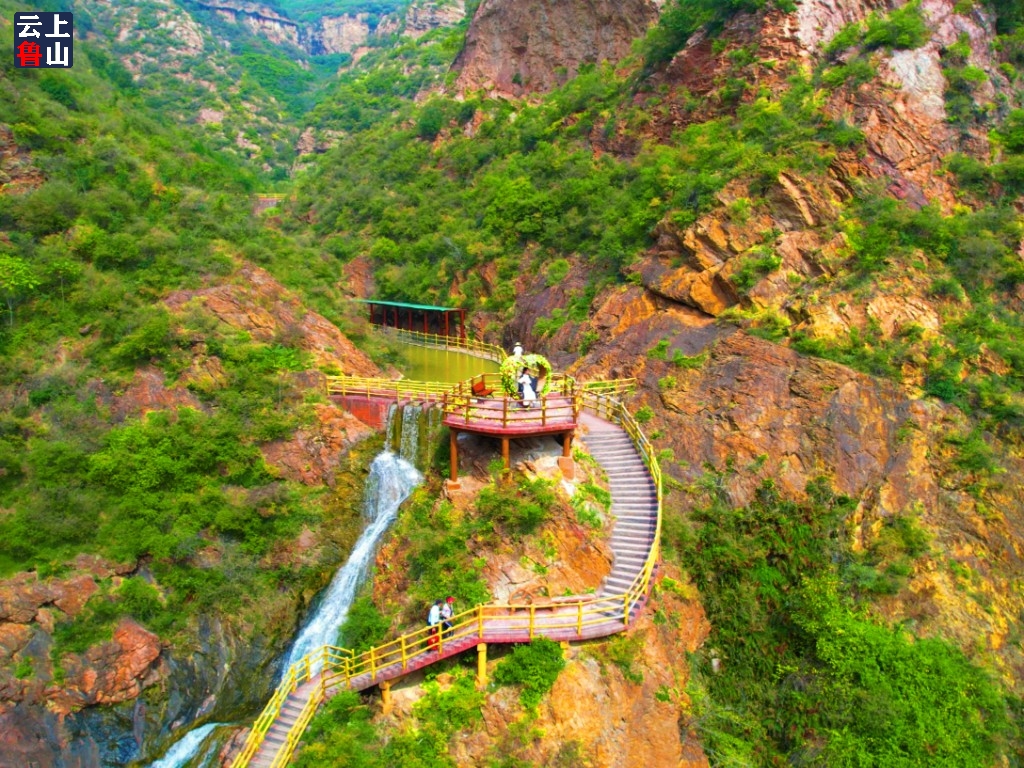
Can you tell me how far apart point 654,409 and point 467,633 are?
33.5 feet

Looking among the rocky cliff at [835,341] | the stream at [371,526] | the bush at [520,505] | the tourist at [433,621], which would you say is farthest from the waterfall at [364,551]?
the rocky cliff at [835,341]

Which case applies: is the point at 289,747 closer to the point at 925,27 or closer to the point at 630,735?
the point at 630,735

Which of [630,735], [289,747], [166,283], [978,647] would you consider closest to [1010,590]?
[978,647]

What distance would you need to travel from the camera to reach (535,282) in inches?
1318

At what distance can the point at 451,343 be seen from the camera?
123 feet

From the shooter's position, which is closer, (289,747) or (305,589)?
(289,747)

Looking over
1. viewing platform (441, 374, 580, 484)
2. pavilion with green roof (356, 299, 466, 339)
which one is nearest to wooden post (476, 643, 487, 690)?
viewing platform (441, 374, 580, 484)

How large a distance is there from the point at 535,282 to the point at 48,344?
21511mm

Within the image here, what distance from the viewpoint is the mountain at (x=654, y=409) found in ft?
46.9

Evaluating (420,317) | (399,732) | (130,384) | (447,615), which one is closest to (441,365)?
(420,317)

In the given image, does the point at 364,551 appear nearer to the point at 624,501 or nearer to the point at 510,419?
the point at 510,419

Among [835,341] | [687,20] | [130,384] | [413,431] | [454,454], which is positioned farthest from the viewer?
[687,20]

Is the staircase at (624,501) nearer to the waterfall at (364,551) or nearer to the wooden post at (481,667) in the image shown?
the wooden post at (481,667)

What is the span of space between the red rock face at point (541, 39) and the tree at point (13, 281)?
4047 cm
